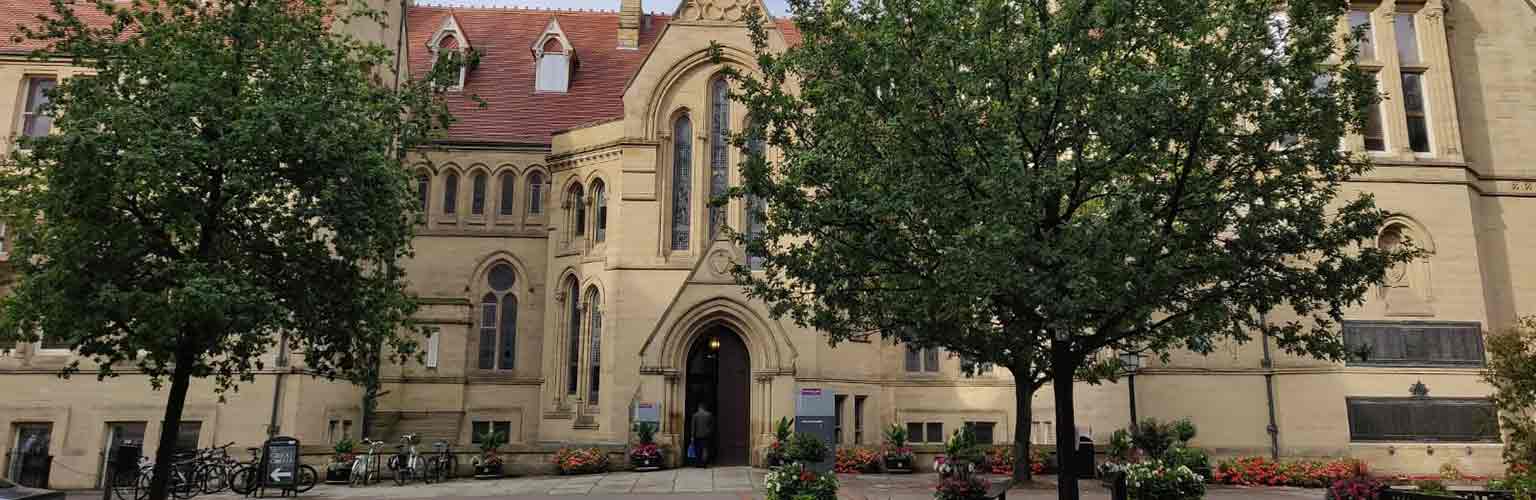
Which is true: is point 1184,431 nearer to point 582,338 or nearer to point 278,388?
point 582,338

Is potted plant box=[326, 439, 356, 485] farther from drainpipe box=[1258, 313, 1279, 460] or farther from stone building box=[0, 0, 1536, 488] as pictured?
drainpipe box=[1258, 313, 1279, 460]

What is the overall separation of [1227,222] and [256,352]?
14.6m

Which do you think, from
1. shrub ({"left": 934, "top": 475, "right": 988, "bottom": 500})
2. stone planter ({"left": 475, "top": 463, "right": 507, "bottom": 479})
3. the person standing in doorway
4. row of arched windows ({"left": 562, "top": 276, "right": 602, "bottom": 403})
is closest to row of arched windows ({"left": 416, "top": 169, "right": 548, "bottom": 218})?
row of arched windows ({"left": 562, "top": 276, "right": 602, "bottom": 403})

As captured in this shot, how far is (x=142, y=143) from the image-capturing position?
41.6 feet

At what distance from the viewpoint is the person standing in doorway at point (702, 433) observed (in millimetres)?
24031

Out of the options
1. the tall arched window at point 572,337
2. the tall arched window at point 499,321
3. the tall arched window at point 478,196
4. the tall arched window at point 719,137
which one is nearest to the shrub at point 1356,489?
the tall arched window at point 719,137

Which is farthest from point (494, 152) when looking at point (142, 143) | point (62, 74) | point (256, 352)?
point (142, 143)

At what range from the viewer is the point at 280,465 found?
738 inches

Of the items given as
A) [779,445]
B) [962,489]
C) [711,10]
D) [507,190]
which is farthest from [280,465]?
[711,10]

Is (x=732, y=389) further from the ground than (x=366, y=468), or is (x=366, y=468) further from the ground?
(x=732, y=389)

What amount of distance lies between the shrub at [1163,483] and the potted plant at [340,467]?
15811mm

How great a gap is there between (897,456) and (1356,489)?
34.8 ft

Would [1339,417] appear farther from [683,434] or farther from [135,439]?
[135,439]

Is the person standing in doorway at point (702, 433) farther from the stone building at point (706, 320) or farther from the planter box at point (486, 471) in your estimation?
the planter box at point (486, 471)
